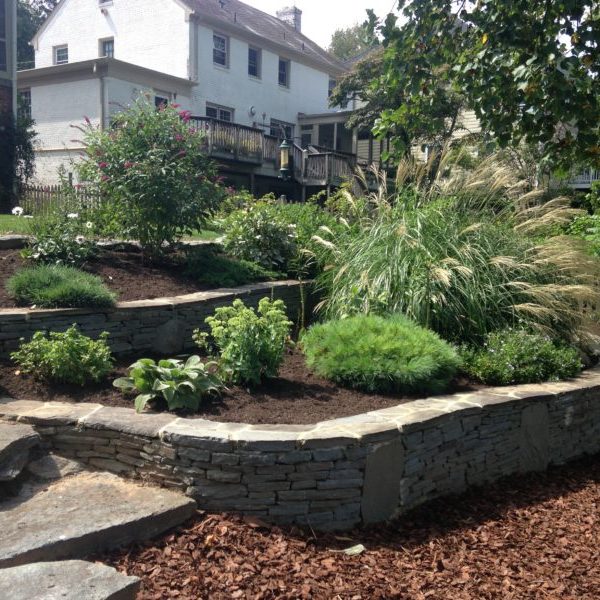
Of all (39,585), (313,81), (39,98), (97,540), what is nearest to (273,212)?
(97,540)

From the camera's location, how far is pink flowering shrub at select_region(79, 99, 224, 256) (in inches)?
250

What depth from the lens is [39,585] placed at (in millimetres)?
2391

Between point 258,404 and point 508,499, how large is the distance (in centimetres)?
175

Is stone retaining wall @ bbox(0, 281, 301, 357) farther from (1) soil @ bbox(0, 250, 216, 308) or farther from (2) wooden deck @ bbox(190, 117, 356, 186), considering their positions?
(2) wooden deck @ bbox(190, 117, 356, 186)

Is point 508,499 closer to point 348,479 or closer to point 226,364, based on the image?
point 348,479

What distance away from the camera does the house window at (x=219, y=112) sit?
850 inches

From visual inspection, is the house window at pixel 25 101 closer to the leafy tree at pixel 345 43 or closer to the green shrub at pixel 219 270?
the green shrub at pixel 219 270

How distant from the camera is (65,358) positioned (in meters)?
4.21

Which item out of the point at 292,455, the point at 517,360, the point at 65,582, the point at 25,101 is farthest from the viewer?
the point at 25,101

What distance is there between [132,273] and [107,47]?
19812 millimetres

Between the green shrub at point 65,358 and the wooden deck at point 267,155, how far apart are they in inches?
552

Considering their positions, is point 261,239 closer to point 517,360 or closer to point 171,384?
point 517,360

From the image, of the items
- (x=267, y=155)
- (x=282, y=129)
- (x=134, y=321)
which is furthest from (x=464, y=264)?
(x=282, y=129)

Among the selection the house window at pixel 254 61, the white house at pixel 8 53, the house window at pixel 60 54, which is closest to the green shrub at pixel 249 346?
the white house at pixel 8 53
